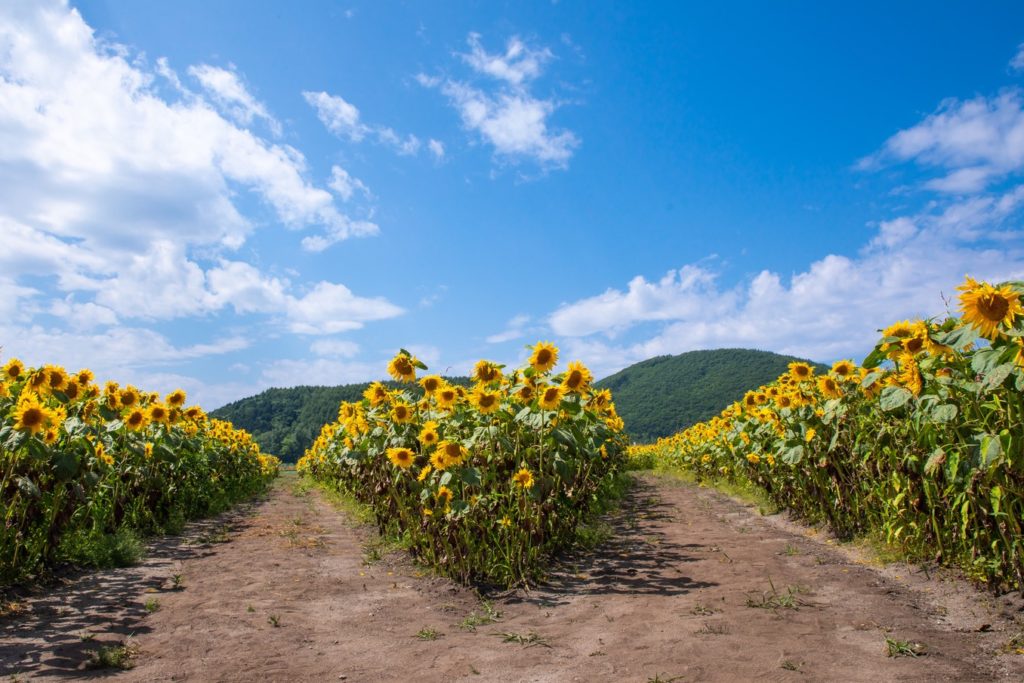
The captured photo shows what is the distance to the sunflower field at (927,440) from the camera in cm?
344

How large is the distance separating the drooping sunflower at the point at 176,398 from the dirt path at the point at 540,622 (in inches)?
89.7

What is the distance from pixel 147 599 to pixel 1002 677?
18.4 feet

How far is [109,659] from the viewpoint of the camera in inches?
136

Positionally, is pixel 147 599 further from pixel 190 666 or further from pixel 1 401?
pixel 1 401

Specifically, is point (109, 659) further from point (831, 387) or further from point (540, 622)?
point (831, 387)

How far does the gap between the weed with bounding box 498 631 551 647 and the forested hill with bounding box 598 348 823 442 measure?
46790mm

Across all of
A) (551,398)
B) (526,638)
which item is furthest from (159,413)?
(526,638)

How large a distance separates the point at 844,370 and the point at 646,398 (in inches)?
2808

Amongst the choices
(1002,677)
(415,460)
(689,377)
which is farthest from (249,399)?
(1002,677)

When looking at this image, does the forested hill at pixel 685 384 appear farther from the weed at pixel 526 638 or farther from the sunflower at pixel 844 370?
the weed at pixel 526 638

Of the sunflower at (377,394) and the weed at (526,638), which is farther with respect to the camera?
the sunflower at (377,394)

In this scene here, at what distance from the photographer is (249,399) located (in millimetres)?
59844

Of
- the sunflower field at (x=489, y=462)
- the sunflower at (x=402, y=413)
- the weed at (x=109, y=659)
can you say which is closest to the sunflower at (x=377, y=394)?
the sunflower field at (x=489, y=462)

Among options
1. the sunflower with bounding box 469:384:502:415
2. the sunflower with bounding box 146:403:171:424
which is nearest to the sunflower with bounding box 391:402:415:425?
the sunflower with bounding box 469:384:502:415
